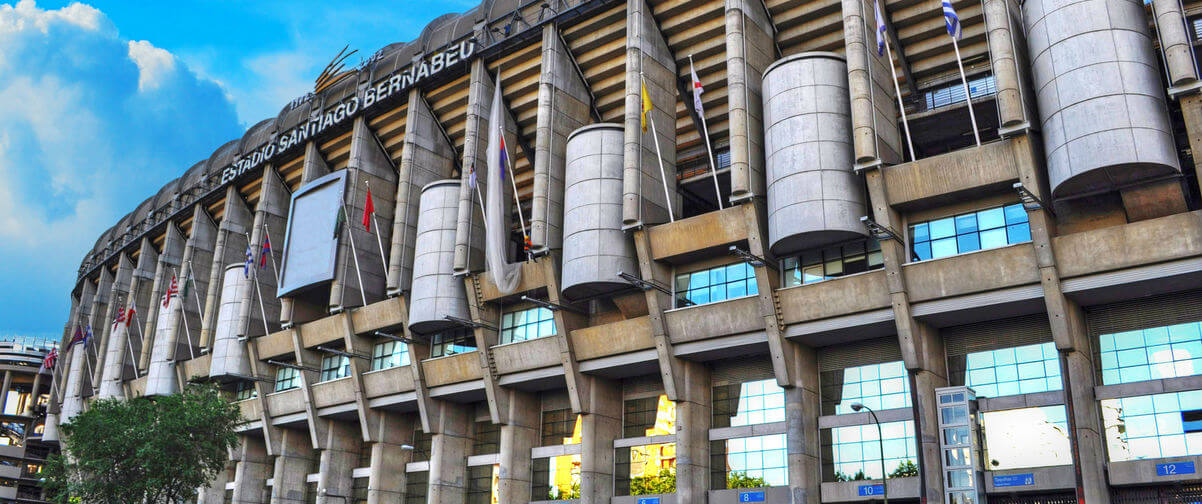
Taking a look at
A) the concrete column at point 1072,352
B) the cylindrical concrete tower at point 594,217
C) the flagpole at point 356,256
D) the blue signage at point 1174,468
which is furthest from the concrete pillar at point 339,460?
the blue signage at point 1174,468

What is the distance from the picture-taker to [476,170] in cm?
5391

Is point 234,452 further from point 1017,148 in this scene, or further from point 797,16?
point 1017,148

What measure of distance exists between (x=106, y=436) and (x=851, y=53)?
140 feet

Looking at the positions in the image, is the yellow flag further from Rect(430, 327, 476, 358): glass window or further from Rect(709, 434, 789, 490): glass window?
Rect(430, 327, 476, 358): glass window

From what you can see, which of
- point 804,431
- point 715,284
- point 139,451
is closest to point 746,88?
point 715,284

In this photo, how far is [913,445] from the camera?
38.8 meters

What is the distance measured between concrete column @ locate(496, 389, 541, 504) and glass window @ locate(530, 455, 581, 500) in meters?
0.53

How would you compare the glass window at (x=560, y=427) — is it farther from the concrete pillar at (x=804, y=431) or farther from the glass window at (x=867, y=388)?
the glass window at (x=867, y=388)

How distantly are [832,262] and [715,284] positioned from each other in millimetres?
5932

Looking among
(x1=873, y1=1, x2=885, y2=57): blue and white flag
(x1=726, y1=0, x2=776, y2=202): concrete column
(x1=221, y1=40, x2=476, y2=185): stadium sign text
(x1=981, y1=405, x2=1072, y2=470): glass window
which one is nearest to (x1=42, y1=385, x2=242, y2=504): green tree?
(x1=221, y1=40, x2=476, y2=185): stadium sign text

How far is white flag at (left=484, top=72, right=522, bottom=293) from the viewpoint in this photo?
4859 cm

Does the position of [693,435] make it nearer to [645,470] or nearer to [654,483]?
[654,483]

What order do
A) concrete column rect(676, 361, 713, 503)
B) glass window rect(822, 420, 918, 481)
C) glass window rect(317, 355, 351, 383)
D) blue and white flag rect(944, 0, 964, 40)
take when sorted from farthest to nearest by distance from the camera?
glass window rect(317, 355, 351, 383) → concrete column rect(676, 361, 713, 503) → glass window rect(822, 420, 918, 481) → blue and white flag rect(944, 0, 964, 40)

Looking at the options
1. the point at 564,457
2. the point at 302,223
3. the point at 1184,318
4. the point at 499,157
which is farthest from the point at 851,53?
the point at 302,223
